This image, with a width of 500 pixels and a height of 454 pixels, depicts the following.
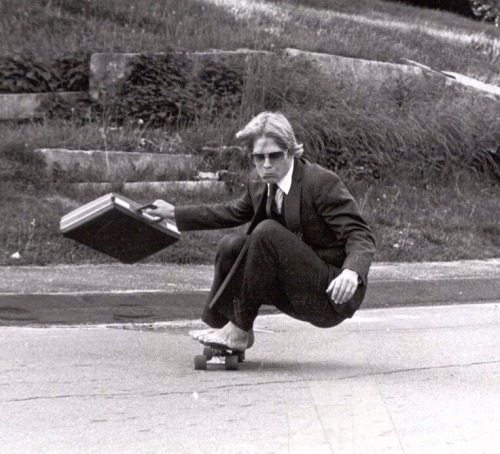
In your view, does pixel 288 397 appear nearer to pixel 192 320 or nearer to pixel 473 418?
pixel 473 418

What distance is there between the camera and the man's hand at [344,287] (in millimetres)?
5695

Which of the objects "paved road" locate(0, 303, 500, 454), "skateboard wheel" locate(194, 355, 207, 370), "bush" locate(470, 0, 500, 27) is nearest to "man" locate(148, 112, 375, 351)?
"skateboard wheel" locate(194, 355, 207, 370)

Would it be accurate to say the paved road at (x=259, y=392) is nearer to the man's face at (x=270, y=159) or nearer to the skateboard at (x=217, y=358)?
the skateboard at (x=217, y=358)

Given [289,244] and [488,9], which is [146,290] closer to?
[289,244]

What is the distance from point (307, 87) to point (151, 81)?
5.69ft

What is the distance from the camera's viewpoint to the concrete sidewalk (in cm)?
795

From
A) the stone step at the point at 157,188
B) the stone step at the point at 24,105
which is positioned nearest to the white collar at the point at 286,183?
the stone step at the point at 157,188

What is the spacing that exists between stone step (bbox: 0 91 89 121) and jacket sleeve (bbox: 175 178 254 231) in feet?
21.4

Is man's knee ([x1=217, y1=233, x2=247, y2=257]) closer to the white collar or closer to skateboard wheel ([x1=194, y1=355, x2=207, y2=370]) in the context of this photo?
the white collar

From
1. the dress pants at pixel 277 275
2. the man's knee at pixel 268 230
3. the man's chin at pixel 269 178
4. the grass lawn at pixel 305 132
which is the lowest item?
the grass lawn at pixel 305 132

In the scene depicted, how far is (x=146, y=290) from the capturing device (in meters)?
8.62

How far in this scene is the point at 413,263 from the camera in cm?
1077

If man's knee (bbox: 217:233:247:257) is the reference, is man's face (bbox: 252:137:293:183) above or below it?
above

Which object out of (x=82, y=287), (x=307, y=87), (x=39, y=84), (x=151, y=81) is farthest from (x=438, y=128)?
(x=82, y=287)
